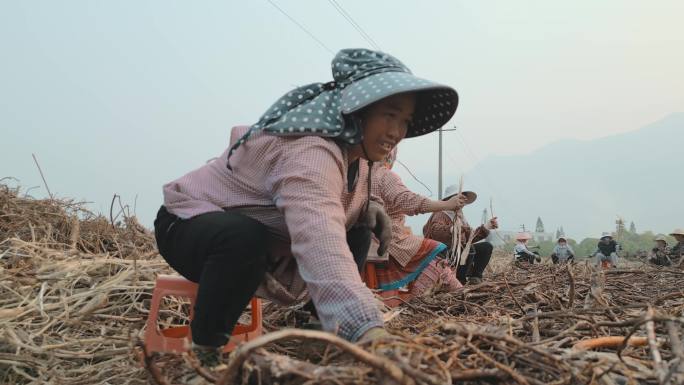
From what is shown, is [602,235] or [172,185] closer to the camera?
[172,185]

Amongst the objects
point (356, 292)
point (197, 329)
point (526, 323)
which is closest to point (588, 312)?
point (526, 323)

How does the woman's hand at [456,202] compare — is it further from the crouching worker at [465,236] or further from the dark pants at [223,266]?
the dark pants at [223,266]

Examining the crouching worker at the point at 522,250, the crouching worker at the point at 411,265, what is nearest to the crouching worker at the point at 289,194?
the crouching worker at the point at 411,265

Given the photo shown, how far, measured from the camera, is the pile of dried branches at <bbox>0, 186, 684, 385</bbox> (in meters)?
0.98

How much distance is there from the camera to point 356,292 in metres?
1.23

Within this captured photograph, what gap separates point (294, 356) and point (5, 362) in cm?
95

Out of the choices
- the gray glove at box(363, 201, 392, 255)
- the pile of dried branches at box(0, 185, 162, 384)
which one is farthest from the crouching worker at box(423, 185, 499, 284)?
the pile of dried branches at box(0, 185, 162, 384)

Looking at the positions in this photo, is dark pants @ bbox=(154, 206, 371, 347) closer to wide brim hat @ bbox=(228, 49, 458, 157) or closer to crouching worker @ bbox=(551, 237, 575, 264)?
wide brim hat @ bbox=(228, 49, 458, 157)

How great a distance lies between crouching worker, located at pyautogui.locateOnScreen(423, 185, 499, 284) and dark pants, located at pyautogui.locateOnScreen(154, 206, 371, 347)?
2954mm

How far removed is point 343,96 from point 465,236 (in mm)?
3190

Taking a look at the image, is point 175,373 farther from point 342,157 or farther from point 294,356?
point 342,157

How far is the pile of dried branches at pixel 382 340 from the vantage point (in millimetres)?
978

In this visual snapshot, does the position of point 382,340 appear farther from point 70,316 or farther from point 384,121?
point 70,316

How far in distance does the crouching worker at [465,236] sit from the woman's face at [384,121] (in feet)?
8.95
